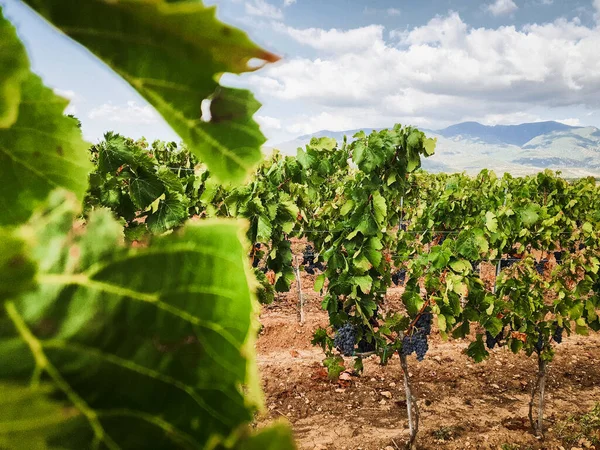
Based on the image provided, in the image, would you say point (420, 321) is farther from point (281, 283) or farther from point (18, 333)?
point (18, 333)

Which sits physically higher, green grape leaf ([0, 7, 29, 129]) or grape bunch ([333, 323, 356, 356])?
green grape leaf ([0, 7, 29, 129])

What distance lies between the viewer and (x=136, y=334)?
0.75 ft

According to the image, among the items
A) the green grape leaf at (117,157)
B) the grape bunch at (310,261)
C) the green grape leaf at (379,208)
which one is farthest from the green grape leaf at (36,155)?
the grape bunch at (310,261)

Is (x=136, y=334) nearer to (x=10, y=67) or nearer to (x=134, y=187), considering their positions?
(x=10, y=67)

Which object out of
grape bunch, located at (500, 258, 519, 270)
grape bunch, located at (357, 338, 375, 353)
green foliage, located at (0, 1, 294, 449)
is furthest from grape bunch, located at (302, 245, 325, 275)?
green foliage, located at (0, 1, 294, 449)

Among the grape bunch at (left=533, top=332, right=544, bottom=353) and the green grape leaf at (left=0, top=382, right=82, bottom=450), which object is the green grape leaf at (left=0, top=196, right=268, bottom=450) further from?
the grape bunch at (left=533, top=332, right=544, bottom=353)

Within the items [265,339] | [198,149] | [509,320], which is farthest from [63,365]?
[265,339]

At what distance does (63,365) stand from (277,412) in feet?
21.9

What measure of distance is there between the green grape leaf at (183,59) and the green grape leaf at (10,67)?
0.06 metres

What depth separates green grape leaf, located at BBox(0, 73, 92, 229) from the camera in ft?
1.25

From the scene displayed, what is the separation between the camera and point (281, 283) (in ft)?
19.9

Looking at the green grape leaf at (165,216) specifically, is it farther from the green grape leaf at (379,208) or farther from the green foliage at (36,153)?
the green foliage at (36,153)

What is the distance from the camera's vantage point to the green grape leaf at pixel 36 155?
1.25 ft

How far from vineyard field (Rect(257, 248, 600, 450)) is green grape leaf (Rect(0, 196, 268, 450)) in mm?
5479
